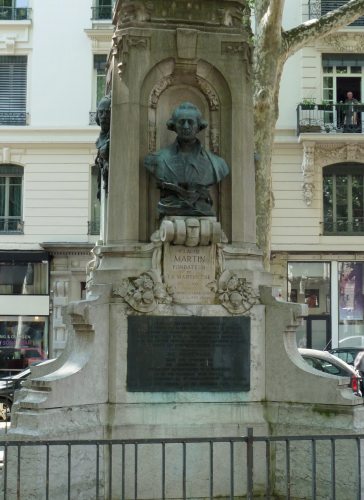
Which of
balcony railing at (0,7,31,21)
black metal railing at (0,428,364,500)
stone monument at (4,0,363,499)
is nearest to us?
black metal railing at (0,428,364,500)

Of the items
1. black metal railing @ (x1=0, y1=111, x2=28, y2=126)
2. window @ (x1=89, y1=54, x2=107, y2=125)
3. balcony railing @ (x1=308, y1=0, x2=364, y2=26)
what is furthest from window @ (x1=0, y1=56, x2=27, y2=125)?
balcony railing @ (x1=308, y1=0, x2=364, y2=26)

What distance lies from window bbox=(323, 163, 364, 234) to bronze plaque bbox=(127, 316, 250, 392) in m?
21.8

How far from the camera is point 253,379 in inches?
310


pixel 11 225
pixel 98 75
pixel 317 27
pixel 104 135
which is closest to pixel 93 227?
pixel 11 225

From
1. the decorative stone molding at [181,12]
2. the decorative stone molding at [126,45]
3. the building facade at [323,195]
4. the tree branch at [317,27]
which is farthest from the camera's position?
the building facade at [323,195]

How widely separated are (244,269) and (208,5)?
101 inches

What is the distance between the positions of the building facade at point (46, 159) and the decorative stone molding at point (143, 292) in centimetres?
2104

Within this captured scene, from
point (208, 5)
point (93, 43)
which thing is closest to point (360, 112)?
point (93, 43)

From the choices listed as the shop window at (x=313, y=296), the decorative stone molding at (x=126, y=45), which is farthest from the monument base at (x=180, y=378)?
the shop window at (x=313, y=296)

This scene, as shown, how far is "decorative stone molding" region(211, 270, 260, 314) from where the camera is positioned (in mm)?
7840

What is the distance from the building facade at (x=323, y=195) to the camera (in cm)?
2894

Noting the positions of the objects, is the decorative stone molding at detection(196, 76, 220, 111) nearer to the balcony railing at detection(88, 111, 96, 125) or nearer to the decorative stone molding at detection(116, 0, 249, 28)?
the decorative stone molding at detection(116, 0, 249, 28)

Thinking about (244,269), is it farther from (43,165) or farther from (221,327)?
(43,165)

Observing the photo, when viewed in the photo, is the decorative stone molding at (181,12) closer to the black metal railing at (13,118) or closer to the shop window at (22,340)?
the shop window at (22,340)
